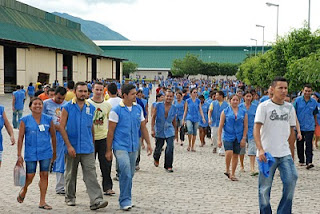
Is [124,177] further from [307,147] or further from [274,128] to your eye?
[307,147]

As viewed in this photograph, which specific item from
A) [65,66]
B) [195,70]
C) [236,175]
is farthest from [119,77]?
[236,175]

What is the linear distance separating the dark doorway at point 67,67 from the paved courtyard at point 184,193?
147 ft

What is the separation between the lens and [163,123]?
1173 centimetres

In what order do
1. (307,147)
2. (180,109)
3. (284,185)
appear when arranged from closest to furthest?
1. (284,185)
2. (307,147)
3. (180,109)

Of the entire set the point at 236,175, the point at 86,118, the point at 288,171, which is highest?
the point at 86,118

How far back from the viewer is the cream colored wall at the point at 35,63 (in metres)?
47.7

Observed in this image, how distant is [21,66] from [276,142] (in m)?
43.1

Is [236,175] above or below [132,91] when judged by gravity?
below

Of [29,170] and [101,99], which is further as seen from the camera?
[101,99]

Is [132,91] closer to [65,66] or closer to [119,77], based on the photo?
[65,66]

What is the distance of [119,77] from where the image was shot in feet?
252

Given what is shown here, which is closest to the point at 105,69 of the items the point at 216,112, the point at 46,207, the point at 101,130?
the point at 216,112

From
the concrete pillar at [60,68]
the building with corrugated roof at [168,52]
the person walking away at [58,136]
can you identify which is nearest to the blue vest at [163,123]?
the person walking away at [58,136]

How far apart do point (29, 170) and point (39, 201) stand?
710 millimetres
